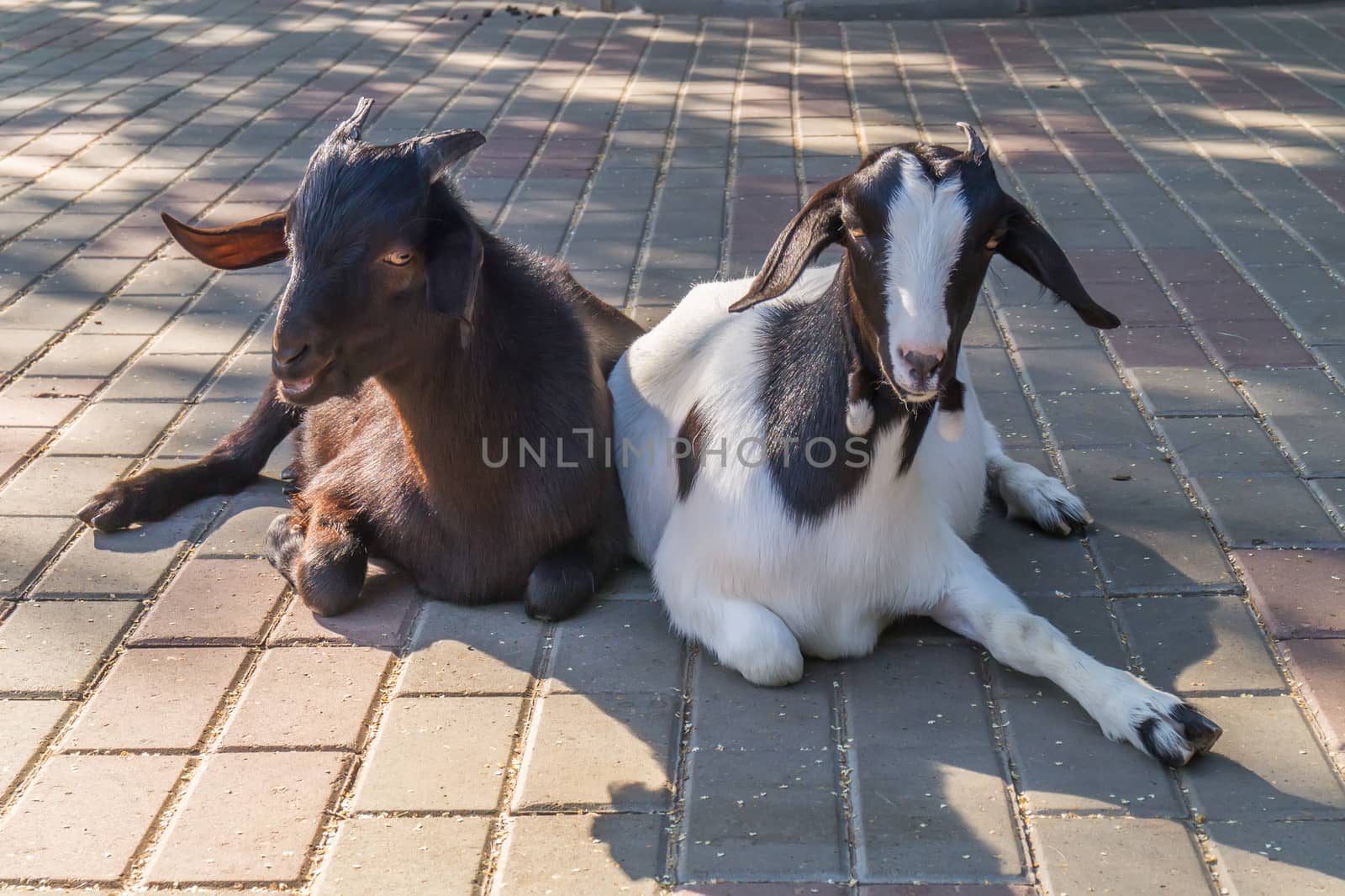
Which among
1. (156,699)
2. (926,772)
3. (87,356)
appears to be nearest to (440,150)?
(156,699)

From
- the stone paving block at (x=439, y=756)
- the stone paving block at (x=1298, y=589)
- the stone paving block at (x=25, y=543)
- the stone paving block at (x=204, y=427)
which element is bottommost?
the stone paving block at (x=204, y=427)

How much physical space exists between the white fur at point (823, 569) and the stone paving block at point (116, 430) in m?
1.91

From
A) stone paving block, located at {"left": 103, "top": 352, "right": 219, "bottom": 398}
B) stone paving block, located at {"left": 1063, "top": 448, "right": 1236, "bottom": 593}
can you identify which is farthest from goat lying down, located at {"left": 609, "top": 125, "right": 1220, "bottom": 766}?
stone paving block, located at {"left": 103, "top": 352, "right": 219, "bottom": 398}

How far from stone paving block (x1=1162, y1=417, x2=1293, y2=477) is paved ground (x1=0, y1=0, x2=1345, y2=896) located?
15 mm

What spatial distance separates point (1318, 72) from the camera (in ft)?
28.5

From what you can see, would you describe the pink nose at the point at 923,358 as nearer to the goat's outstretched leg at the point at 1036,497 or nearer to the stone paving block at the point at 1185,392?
the goat's outstretched leg at the point at 1036,497

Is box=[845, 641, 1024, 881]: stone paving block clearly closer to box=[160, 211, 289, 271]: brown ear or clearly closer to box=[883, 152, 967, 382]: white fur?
box=[883, 152, 967, 382]: white fur

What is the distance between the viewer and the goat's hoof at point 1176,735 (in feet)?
10.2

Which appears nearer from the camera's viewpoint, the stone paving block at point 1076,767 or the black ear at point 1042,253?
the stone paving block at point 1076,767

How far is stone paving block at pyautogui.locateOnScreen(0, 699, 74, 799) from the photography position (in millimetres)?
3193

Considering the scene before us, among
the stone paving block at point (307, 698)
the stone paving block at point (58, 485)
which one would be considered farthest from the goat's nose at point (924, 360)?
the stone paving block at point (58, 485)

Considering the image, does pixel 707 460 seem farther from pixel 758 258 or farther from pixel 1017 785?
pixel 758 258

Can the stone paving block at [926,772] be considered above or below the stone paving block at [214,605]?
above

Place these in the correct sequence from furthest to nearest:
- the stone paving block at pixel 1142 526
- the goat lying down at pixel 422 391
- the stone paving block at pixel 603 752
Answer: the stone paving block at pixel 1142 526, the goat lying down at pixel 422 391, the stone paving block at pixel 603 752
